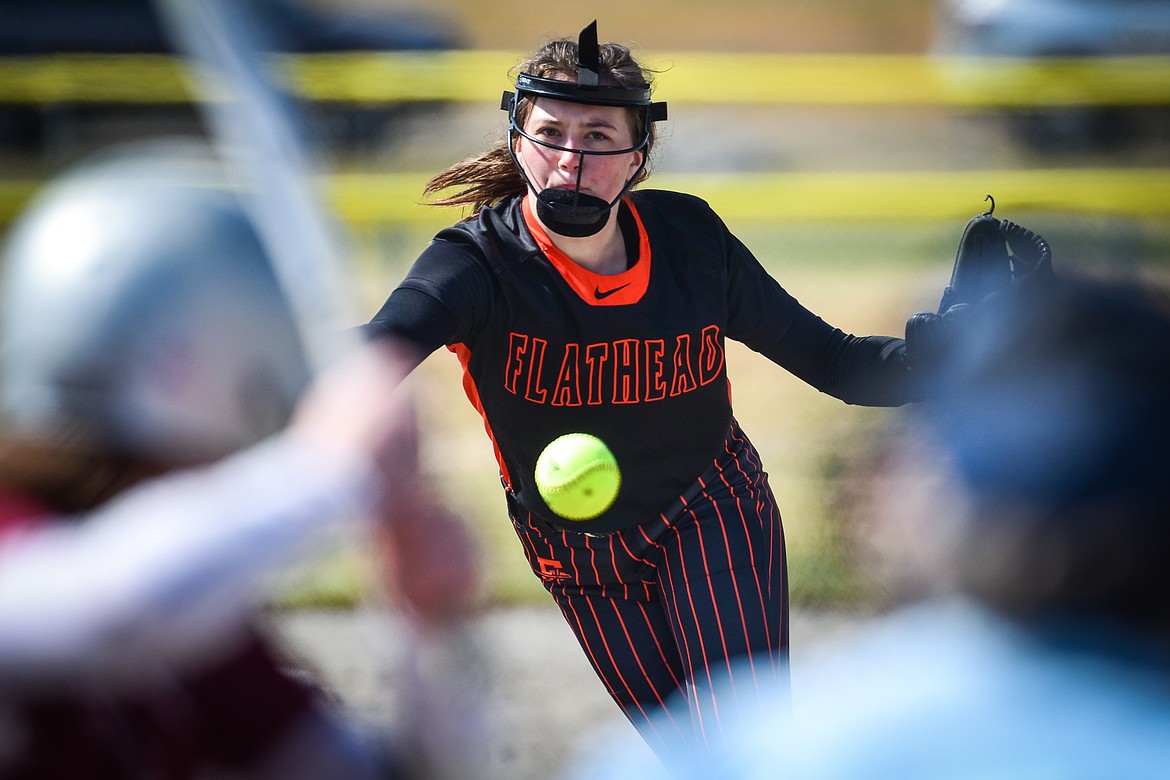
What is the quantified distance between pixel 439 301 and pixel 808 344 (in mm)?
978

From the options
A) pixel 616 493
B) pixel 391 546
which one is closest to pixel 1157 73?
pixel 616 493

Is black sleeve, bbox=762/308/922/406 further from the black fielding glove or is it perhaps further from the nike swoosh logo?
the nike swoosh logo

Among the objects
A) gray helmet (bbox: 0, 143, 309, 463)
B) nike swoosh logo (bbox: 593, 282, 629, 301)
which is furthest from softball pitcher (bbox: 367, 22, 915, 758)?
gray helmet (bbox: 0, 143, 309, 463)

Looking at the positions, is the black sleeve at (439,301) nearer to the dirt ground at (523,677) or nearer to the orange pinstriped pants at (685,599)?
the orange pinstriped pants at (685,599)

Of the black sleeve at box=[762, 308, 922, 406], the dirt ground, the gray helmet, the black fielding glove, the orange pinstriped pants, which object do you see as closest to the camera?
the gray helmet

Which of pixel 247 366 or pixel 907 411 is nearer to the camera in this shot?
pixel 907 411

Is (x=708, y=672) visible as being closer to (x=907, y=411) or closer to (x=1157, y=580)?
(x=907, y=411)

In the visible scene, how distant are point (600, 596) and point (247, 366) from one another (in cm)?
150

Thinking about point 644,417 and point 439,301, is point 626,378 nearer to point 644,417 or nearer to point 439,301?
point 644,417

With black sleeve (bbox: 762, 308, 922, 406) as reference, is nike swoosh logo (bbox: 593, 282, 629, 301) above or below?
above

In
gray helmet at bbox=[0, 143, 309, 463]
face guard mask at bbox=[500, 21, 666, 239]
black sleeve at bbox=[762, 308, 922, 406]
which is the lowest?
black sleeve at bbox=[762, 308, 922, 406]

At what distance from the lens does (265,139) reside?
79.4 inches

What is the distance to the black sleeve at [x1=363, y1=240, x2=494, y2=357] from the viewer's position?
2.49 meters

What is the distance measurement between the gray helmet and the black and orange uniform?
1002mm
